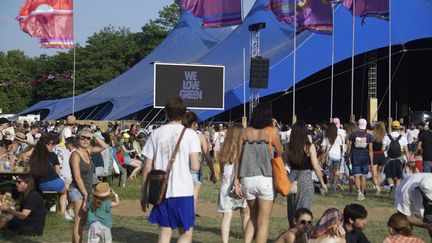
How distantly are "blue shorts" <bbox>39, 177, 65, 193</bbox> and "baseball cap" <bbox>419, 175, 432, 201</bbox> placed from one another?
565 centimetres

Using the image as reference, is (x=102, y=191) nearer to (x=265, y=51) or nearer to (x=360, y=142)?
(x=360, y=142)

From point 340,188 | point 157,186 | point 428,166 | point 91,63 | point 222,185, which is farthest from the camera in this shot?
point 91,63

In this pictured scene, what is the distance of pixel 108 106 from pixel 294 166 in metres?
36.4

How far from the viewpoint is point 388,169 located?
15.4 meters

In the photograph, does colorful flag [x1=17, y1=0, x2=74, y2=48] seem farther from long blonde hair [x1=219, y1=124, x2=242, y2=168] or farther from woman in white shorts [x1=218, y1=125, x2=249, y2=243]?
long blonde hair [x1=219, y1=124, x2=242, y2=168]

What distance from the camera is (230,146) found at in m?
8.70

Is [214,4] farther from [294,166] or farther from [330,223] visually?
[330,223]

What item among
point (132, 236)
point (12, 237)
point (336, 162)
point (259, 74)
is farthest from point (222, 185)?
point (259, 74)

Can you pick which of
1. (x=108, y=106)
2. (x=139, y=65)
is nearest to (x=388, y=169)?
(x=108, y=106)

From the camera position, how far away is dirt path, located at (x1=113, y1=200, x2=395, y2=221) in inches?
479

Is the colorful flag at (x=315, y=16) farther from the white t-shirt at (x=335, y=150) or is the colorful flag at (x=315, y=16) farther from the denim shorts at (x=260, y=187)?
the denim shorts at (x=260, y=187)

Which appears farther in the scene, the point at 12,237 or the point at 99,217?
the point at 12,237

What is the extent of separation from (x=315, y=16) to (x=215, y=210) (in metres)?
15.6

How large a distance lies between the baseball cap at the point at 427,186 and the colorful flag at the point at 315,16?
67.3 feet
